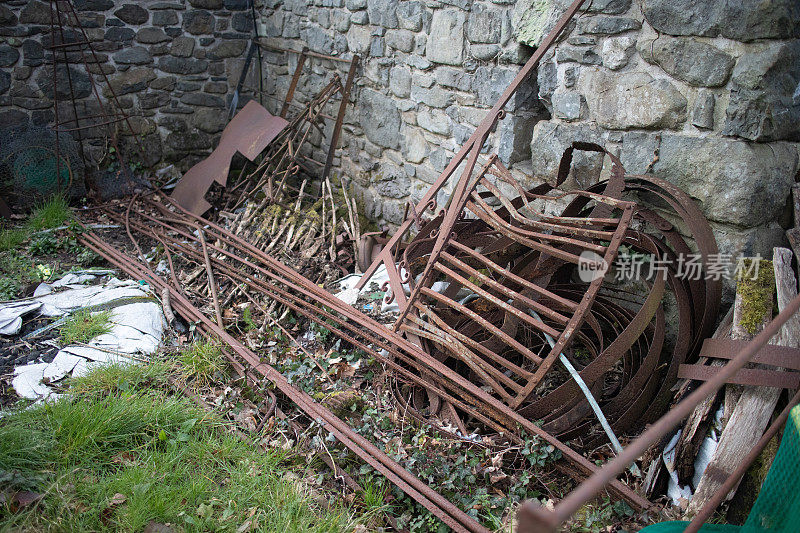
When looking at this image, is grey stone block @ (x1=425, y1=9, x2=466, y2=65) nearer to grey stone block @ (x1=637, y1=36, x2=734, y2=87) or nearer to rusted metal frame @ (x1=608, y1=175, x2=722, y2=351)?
grey stone block @ (x1=637, y1=36, x2=734, y2=87)

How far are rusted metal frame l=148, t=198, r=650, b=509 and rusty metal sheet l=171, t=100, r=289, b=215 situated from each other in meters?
1.43

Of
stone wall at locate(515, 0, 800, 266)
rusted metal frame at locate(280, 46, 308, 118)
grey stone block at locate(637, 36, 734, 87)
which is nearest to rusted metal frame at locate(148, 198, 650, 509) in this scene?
stone wall at locate(515, 0, 800, 266)

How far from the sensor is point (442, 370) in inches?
117

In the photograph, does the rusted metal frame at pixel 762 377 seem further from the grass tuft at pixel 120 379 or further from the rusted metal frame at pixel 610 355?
the grass tuft at pixel 120 379

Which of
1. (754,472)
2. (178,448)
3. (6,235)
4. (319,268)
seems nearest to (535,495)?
(754,472)

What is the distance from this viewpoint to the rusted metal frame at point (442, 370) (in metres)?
2.49

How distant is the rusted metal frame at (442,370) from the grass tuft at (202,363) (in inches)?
28.7

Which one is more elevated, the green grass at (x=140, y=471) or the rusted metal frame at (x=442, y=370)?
the rusted metal frame at (x=442, y=370)

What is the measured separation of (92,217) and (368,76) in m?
3.13

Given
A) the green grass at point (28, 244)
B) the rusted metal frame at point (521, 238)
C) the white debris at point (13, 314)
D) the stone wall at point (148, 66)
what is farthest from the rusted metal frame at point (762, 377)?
the stone wall at point (148, 66)

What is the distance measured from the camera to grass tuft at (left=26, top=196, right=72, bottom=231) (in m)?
5.23

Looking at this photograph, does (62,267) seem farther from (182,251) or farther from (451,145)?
(451,145)

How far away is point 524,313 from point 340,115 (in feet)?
10.5

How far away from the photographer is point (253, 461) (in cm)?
271
